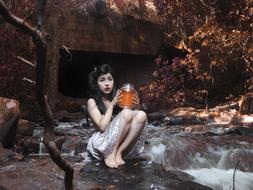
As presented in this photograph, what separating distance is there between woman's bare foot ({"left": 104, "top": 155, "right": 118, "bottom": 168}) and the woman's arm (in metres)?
0.32

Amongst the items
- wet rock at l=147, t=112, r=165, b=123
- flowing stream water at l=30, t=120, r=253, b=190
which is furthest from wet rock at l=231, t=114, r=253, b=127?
flowing stream water at l=30, t=120, r=253, b=190

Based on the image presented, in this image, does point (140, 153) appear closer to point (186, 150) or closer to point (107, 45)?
point (186, 150)

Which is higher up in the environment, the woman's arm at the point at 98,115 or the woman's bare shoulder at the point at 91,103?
the woman's bare shoulder at the point at 91,103

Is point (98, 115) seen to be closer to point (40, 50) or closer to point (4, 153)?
point (4, 153)

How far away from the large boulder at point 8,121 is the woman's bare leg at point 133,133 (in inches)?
86.4

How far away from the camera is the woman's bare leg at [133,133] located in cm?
459

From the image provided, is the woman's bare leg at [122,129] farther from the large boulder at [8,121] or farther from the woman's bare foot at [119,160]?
the large boulder at [8,121]

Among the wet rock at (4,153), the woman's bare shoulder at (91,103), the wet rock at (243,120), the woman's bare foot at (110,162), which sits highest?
the woman's bare shoulder at (91,103)

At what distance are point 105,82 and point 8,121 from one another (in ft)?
6.87

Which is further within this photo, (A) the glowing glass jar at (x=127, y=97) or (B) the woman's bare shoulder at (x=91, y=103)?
(B) the woman's bare shoulder at (x=91, y=103)

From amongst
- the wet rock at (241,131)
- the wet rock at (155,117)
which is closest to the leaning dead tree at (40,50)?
the wet rock at (241,131)

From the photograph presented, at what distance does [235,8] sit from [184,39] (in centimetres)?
186

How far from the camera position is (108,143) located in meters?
Answer: 4.63

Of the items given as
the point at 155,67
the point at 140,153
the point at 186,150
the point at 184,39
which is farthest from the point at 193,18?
the point at 140,153
